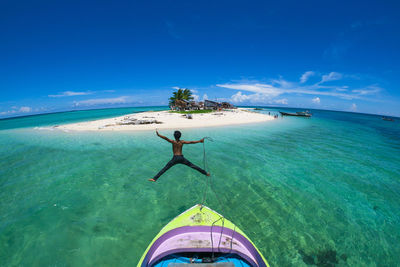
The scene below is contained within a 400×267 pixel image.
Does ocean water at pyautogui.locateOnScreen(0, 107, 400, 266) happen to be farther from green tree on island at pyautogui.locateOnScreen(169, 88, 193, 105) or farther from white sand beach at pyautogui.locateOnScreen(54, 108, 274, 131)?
green tree on island at pyautogui.locateOnScreen(169, 88, 193, 105)

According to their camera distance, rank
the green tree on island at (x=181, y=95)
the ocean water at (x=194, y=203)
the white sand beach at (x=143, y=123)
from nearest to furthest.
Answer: the ocean water at (x=194, y=203)
the white sand beach at (x=143, y=123)
the green tree on island at (x=181, y=95)

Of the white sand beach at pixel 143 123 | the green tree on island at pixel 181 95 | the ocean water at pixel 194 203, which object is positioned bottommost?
the ocean water at pixel 194 203

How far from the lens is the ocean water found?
5055mm

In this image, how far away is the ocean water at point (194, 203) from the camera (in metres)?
5.05

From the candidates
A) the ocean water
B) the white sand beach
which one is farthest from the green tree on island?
the ocean water

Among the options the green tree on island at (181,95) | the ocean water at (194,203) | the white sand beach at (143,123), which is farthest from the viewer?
the green tree on island at (181,95)

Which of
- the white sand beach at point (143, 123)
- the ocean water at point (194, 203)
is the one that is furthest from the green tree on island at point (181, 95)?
the ocean water at point (194, 203)

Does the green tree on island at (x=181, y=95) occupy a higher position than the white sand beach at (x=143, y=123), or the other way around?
the green tree on island at (x=181, y=95)

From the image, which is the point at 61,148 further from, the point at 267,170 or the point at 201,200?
the point at 267,170

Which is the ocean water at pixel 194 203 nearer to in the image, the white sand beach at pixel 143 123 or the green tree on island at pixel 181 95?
the white sand beach at pixel 143 123

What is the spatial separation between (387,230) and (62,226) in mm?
12917

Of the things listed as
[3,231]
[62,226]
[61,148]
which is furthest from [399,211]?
[61,148]

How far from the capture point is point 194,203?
7.21 meters

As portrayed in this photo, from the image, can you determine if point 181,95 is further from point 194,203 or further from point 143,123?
point 194,203
